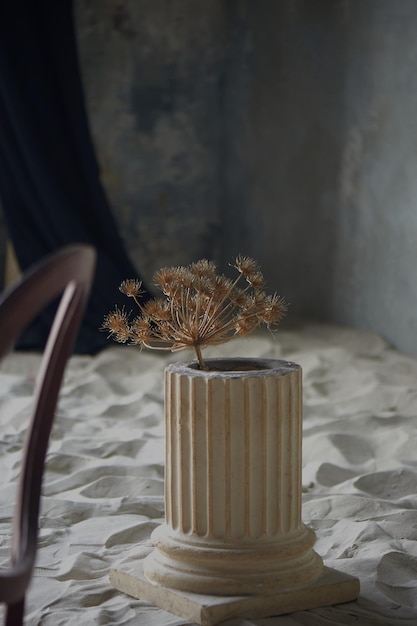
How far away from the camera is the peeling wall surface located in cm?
547

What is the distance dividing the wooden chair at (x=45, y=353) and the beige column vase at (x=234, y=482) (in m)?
0.76

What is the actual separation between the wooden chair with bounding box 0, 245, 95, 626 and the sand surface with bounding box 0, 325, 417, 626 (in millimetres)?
776

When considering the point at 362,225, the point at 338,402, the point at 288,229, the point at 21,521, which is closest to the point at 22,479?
the point at 21,521

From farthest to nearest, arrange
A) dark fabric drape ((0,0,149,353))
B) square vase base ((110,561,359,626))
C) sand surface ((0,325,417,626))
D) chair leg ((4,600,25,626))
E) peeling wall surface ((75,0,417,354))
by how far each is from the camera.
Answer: dark fabric drape ((0,0,149,353)), peeling wall surface ((75,0,417,354)), sand surface ((0,325,417,626)), square vase base ((110,561,359,626)), chair leg ((4,600,25,626))

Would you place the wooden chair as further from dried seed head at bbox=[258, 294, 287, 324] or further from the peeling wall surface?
the peeling wall surface

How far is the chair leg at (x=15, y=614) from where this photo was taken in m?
1.52

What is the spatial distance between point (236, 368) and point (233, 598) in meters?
0.53

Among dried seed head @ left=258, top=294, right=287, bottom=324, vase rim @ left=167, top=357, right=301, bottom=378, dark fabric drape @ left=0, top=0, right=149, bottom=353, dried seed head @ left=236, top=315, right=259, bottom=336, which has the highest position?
dark fabric drape @ left=0, top=0, right=149, bottom=353

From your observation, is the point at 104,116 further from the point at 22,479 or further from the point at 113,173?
the point at 22,479

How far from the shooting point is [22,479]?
1.49m

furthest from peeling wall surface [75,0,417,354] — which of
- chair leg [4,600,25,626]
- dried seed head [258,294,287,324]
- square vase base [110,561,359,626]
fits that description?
chair leg [4,600,25,626]

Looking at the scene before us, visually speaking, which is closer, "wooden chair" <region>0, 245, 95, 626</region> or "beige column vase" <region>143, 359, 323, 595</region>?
"wooden chair" <region>0, 245, 95, 626</region>

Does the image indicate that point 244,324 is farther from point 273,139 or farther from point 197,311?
point 273,139

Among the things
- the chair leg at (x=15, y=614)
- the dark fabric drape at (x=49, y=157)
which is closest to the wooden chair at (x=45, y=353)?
the chair leg at (x=15, y=614)
